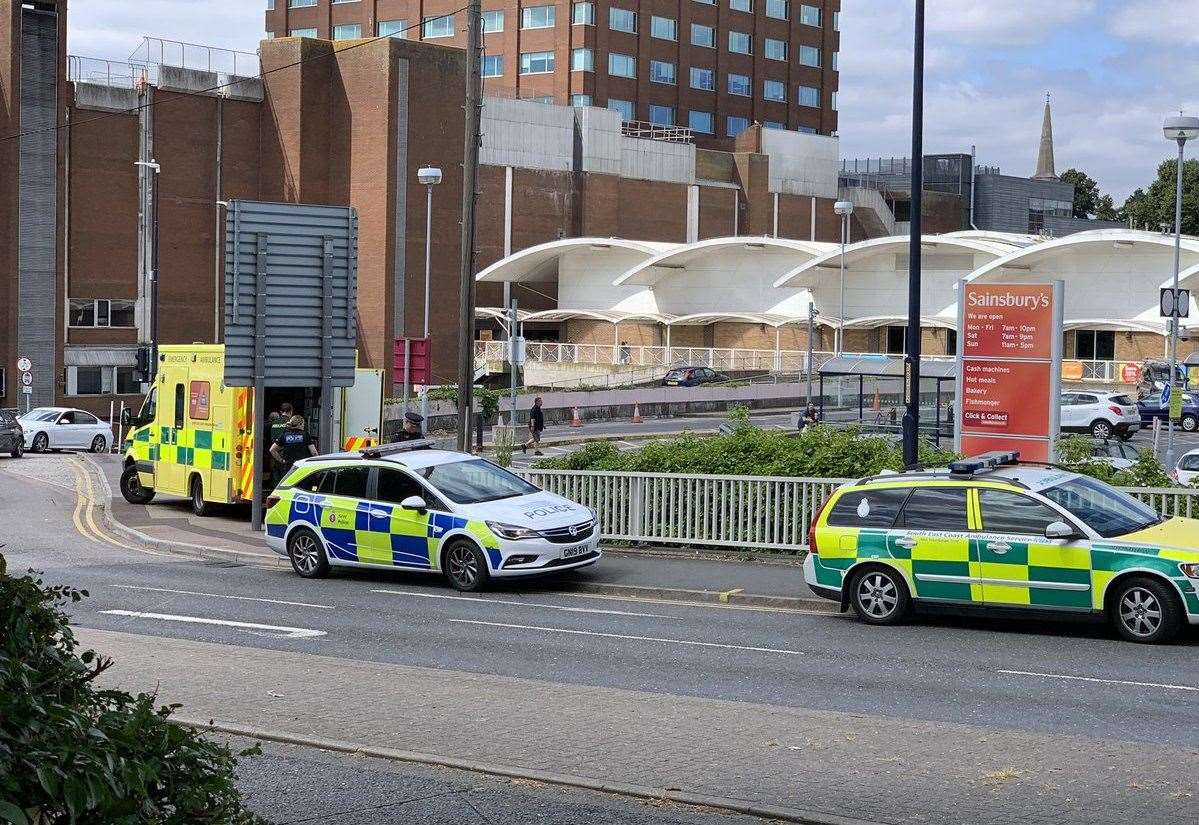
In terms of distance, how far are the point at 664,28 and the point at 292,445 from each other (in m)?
75.3

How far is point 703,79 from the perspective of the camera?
318 ft

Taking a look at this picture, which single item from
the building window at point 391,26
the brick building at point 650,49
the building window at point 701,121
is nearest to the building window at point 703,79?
the brick building at point 650,49

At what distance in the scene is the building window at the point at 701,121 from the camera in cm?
9681

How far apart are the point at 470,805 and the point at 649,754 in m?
1.39

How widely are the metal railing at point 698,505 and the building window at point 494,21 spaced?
75878 millimetres

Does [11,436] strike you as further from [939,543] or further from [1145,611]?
[1145,611]

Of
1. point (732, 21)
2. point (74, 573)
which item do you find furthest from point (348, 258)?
point (732, 21)

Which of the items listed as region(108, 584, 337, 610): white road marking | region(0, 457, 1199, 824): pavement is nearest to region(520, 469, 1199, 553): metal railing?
region(0, 457, 1199, 824): pavement

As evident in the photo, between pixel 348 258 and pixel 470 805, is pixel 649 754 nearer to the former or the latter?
pixel 470 805

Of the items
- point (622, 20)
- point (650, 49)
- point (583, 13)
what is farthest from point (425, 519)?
point (650, 49)

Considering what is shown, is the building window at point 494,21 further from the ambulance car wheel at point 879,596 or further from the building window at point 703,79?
the ambulance car wheel at point 879,596

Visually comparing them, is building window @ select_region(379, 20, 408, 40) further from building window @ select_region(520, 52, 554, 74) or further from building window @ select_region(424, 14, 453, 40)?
building window @ select_region(520, 52, 554, 74)

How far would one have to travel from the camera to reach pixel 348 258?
928 inches

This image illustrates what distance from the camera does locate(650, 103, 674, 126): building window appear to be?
311ft
